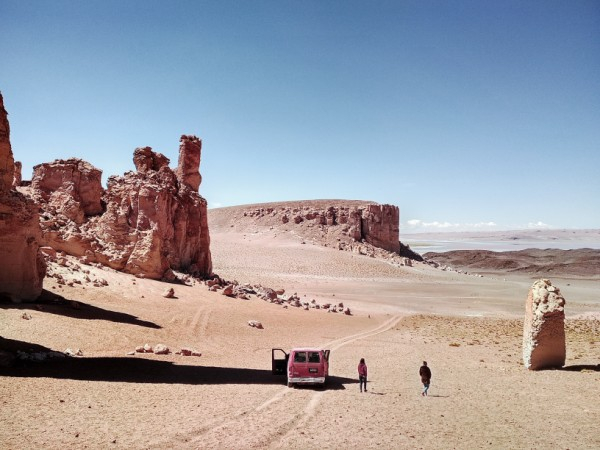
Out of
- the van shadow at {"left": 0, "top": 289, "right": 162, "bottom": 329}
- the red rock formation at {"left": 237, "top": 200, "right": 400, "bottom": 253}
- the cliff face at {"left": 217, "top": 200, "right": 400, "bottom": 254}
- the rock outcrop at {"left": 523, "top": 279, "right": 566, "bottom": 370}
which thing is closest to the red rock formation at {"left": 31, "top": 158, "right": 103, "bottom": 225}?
the van shadow at {"left": 0, "top": 289, "right": 162, "bottom": 329}

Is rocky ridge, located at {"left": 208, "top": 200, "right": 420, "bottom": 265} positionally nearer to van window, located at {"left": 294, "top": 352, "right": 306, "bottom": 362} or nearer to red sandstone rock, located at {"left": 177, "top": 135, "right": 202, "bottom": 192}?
red sandstone rock, located at {"left": 177, "top": 135, "right": 202, "bottom": 192}

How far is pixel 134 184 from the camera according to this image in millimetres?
29906

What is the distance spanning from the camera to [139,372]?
13477 millimetres

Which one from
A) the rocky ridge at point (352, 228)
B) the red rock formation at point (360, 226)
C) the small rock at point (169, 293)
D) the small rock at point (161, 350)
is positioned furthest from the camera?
the red rock formation at point (360, 226)

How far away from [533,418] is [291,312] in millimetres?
20595

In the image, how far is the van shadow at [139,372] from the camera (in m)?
11.9

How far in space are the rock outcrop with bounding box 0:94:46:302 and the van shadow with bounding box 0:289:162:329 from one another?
56 centimetres

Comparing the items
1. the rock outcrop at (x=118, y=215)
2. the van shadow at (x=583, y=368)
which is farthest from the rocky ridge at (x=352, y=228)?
the van shadow at (x=583, y=368)

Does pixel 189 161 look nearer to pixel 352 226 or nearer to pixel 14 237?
pixel 14 237

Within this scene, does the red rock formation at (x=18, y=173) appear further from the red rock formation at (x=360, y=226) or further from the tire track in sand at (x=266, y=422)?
the red rock formation at (x=360, y=226)

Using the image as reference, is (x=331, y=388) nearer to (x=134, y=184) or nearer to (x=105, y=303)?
(x=105, y=303)

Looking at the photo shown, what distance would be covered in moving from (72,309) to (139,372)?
682 centimetres

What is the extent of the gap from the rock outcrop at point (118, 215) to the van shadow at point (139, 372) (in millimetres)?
12872

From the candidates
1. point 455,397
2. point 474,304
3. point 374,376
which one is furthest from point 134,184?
point 474,304
